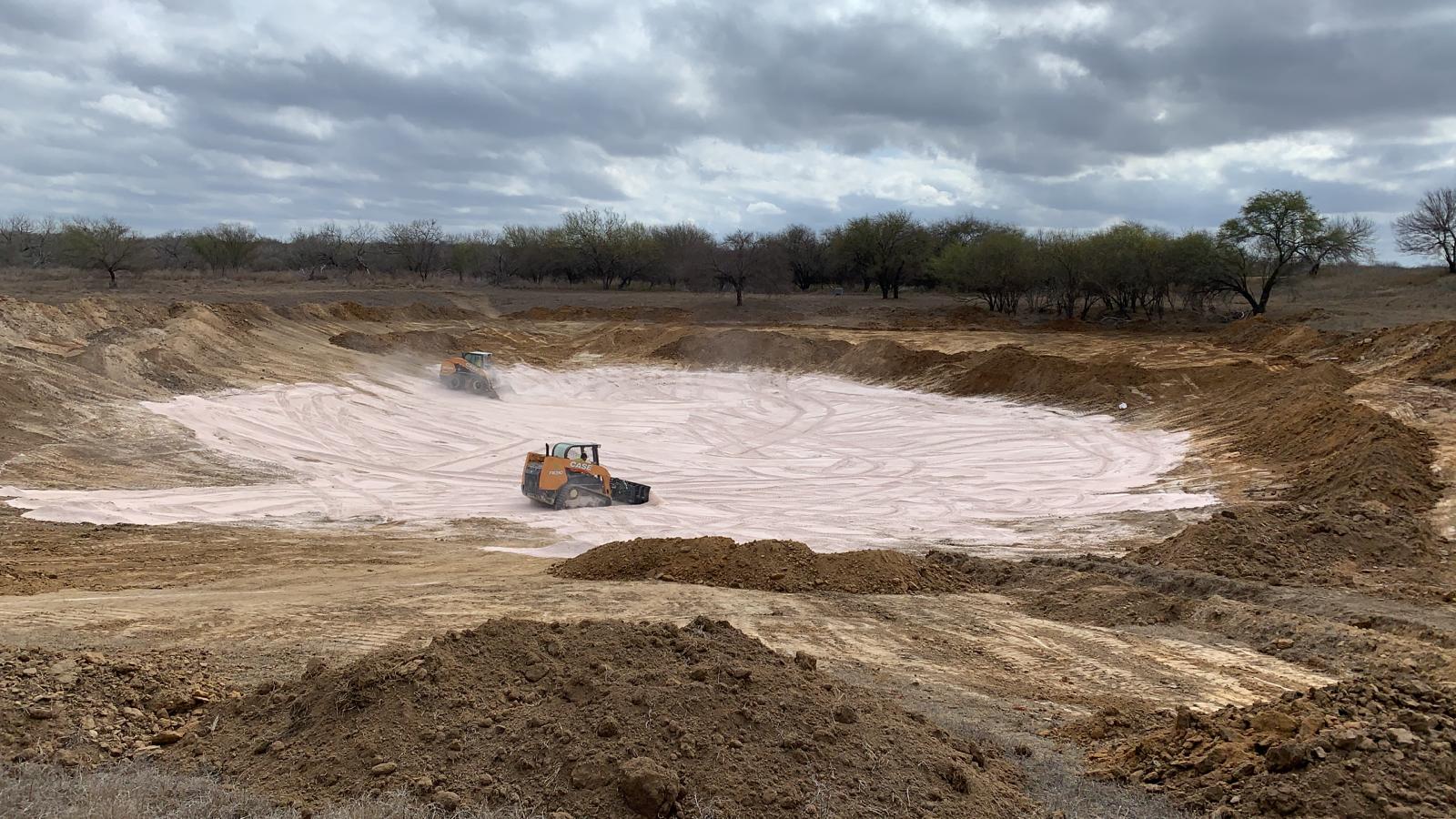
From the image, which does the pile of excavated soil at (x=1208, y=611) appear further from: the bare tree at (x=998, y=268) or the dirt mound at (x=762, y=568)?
the bare tree at (x=998, y=268)

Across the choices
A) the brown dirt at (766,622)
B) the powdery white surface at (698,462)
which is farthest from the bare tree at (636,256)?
the brown dirt at (766,622)

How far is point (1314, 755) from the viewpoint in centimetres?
541

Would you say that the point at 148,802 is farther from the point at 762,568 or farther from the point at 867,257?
the point at 867,257

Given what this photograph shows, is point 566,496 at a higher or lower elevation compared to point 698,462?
higher

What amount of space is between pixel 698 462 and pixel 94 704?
61.6ft

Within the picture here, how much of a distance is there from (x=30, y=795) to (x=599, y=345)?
140 ft

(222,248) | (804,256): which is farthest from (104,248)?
(804,256)

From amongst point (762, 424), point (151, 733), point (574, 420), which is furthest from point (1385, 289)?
point (151, 733)

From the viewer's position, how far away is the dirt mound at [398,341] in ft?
129

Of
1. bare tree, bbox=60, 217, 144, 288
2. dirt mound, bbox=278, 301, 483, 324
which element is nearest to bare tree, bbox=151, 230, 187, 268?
bare tree, bbox=60, 217, 144, 288

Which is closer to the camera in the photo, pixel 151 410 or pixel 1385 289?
pixel 151 410

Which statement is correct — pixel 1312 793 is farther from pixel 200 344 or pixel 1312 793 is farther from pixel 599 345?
pixel 599 345

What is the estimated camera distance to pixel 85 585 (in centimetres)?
1215

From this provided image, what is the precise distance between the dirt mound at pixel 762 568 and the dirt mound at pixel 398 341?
2865cm
